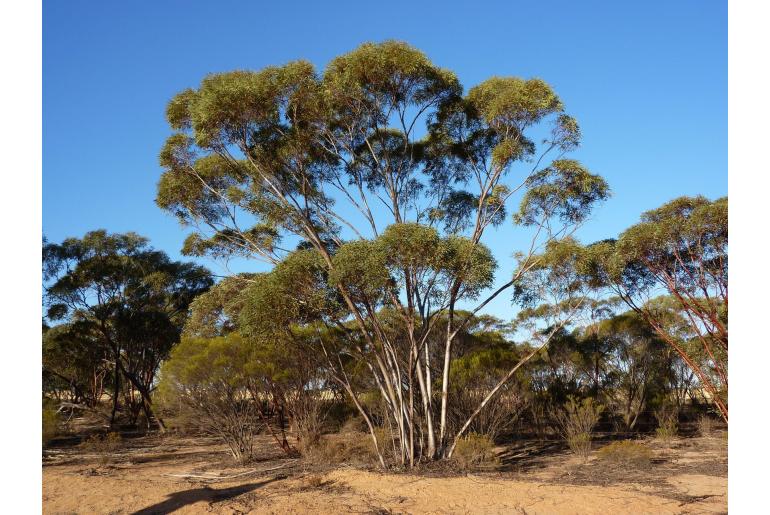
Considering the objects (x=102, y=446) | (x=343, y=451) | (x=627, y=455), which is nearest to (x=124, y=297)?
(x=102, y=446)

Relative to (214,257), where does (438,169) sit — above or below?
above

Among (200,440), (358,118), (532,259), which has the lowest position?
(200,440)

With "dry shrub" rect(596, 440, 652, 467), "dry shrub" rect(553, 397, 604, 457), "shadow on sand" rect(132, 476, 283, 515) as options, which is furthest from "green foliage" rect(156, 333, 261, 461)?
"dry shrub" rect(596, 440, 652, 467)

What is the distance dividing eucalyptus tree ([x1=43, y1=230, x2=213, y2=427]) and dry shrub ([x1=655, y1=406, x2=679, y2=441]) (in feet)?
53.8

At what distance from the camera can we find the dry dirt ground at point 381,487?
9.25 meters

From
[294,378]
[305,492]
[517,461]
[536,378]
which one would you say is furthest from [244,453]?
[536,378]

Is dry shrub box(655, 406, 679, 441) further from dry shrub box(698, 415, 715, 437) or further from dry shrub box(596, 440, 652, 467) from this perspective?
dry shrub box(596, 440, 652, 467)

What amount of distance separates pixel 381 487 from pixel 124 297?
15758mm

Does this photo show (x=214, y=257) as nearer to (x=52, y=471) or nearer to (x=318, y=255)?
(x=318, y=255)

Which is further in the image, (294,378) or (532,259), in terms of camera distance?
(294,378)

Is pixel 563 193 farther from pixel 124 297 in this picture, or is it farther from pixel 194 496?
pixel 124 297

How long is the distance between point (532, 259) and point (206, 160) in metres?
7.39

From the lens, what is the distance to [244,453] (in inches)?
541

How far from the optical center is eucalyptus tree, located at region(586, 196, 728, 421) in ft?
43.2
